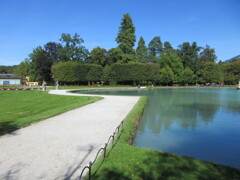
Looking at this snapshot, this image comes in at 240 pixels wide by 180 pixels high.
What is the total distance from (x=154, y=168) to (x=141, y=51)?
63.3 metres

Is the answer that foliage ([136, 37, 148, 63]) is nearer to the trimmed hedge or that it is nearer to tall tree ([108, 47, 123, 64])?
tall tree ([108, 47, 123, 64])

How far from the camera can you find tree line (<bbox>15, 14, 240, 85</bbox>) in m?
46.8

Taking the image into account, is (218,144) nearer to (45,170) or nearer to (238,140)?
(238,140)

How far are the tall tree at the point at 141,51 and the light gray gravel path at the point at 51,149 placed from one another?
54543 mm

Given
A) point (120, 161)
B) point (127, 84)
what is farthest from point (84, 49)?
point (120, 161)

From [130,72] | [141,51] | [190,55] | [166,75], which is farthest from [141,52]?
[130,72]

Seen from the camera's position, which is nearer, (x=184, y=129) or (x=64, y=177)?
(x=64, y=177)

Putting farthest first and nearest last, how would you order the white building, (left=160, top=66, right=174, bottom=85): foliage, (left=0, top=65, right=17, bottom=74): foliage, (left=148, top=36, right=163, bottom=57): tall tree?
(left=0, top=65, right=17, bottom=74): foliage
(left=148, top=36, right=163, bottom=57): tall tree
the white building
(left=160, top=66, right=174, bottom=85): foliage

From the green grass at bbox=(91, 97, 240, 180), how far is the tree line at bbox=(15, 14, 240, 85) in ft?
140

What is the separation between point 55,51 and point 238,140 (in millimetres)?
56564

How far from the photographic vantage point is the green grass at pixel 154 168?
3418mm

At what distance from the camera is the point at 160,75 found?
5150cm

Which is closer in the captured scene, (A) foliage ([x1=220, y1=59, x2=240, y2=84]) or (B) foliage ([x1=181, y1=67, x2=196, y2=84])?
(B) foliage ([x1=181, y1=67, x2=196, y2=84])

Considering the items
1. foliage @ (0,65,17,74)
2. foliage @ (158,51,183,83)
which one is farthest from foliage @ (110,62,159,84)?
foliage @ (0,65,17,74)
